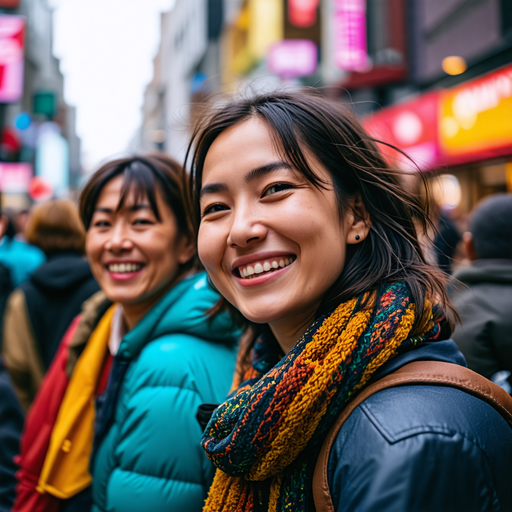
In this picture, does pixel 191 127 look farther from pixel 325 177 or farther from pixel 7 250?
pixel 7 250

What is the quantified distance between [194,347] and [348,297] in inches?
32.2

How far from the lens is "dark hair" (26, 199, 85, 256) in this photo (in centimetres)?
364

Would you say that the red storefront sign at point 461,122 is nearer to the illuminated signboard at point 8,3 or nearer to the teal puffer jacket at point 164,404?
the teal puffer jacket at point 164,404

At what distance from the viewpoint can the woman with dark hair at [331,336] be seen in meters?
0.89

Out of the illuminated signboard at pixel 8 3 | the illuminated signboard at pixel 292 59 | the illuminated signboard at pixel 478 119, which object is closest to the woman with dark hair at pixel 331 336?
the illuminated signboard at pixel 478 119

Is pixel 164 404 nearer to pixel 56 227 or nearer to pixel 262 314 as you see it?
pixel 262 314

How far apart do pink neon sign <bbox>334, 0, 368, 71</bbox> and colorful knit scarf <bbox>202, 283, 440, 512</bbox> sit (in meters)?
11.1

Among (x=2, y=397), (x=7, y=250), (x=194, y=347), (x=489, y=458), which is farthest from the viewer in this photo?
(x=7, y=250)

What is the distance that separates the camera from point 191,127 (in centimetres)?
169

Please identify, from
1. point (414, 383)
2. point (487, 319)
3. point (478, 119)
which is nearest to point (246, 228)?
point (414, 383)

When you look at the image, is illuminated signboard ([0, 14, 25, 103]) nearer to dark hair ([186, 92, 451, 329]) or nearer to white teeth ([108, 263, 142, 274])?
white teeth ([108, 263, 142, 274])

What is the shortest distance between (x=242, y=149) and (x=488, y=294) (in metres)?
1.73

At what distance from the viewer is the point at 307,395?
1040 mm

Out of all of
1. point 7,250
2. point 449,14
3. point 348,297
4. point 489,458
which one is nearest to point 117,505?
point 348,297
